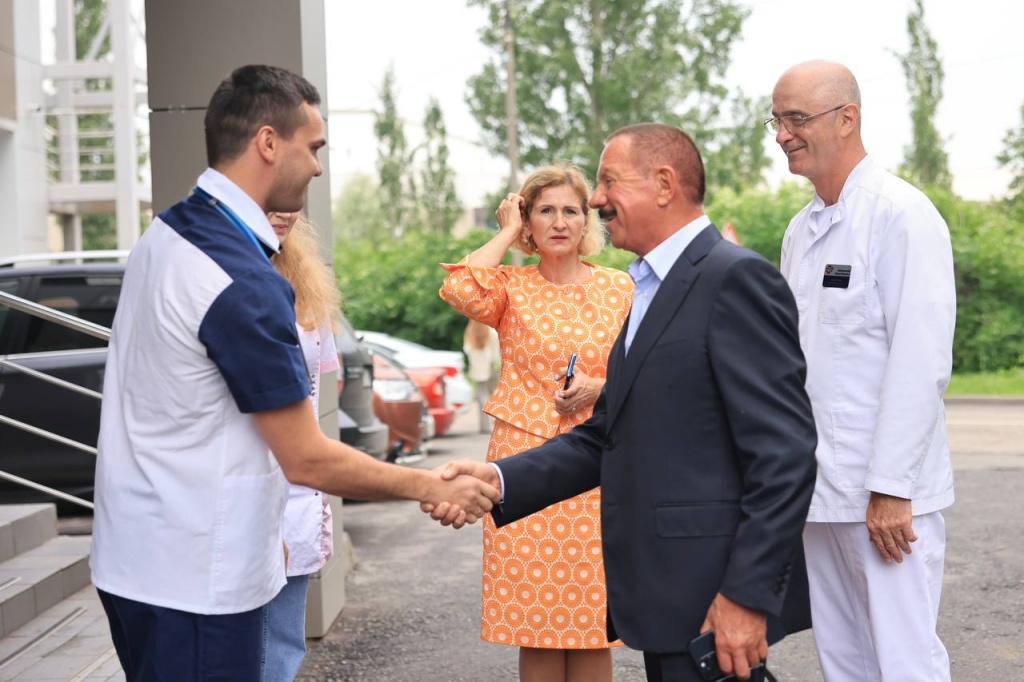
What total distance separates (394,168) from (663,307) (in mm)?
55608

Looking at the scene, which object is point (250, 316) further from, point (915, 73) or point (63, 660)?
point (915, 73)

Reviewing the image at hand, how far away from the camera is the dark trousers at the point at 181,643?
2.55 meters

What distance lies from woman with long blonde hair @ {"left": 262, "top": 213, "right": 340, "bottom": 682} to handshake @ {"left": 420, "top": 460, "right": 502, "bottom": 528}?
1.90 ft

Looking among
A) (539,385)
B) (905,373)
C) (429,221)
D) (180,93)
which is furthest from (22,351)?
(429,221)

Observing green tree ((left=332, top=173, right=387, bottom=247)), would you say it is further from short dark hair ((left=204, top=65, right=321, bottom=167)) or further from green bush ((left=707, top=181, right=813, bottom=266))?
short dark hair ((left=204, top=65, right=321, bottom=167))

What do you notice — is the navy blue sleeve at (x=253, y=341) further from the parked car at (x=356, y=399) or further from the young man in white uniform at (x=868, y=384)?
the parked car at (x=356, y=399)

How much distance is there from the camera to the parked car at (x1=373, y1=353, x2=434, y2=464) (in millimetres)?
12055

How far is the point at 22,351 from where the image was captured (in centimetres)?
901

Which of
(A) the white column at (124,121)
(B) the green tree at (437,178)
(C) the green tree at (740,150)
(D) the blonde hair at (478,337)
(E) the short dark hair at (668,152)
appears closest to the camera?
(E) the short dark hair at (668,152)

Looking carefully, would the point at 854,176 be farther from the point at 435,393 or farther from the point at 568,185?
the point at 435,393

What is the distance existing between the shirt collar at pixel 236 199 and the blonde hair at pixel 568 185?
6.39ft

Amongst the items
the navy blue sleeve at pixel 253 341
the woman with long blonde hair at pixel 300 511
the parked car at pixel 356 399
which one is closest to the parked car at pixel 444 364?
the parked car at pixel 356 399

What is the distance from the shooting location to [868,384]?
3.42 metres

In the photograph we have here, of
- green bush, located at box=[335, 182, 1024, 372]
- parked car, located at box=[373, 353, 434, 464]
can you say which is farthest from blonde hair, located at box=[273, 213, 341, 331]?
green bush, located at box=[335, 182, 1024, 372]
